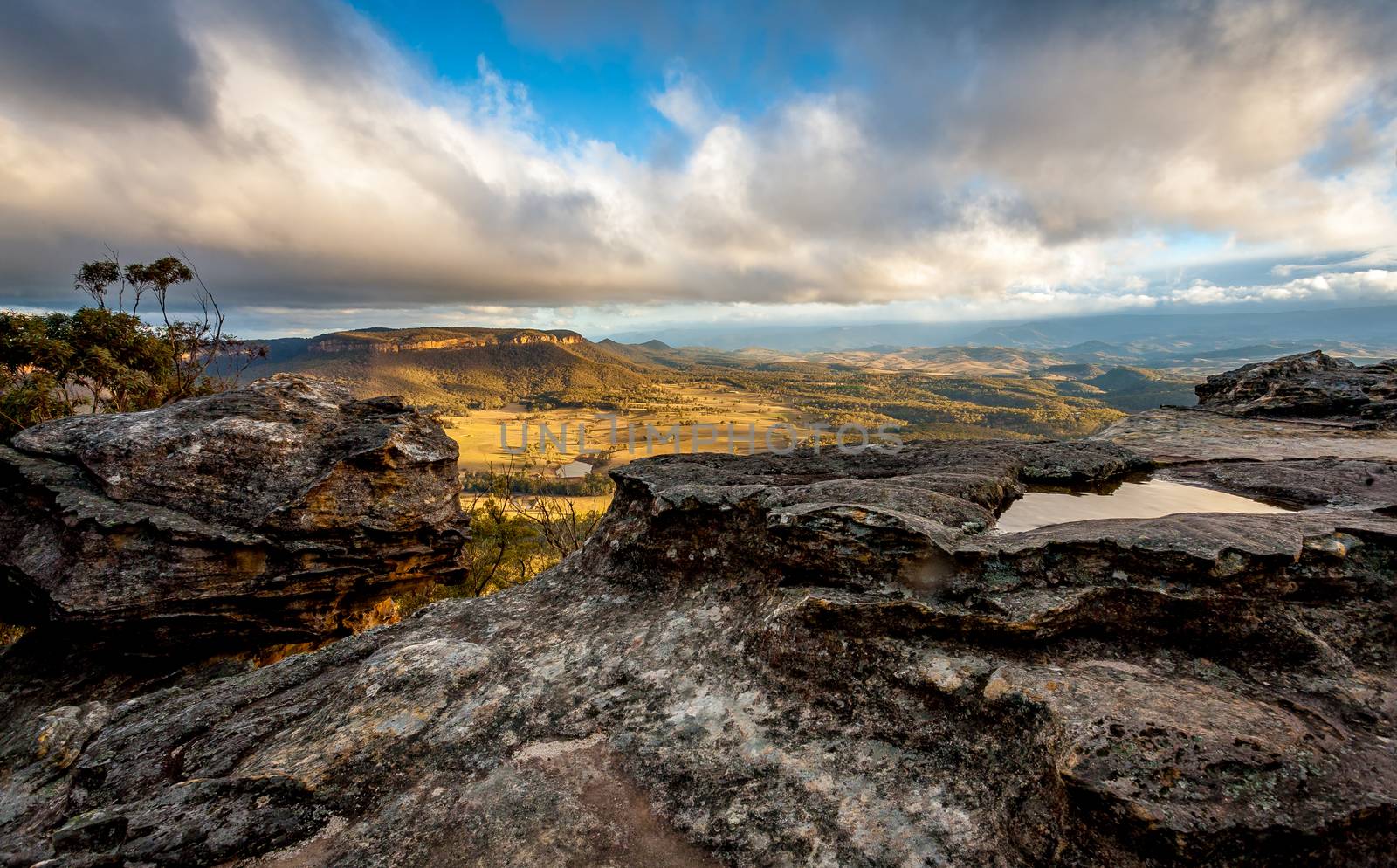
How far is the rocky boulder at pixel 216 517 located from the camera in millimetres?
12453

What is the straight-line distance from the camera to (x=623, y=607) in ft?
35.5

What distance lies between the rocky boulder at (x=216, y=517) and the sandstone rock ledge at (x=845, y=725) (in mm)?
3374

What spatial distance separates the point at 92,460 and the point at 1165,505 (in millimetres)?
25137

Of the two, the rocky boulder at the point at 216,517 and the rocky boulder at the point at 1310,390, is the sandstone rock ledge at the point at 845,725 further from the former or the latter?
the rocky boulder at the point at 1310,390

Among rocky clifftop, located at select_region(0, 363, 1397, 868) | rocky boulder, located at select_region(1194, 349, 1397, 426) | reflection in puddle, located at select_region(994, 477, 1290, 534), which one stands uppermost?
rocky boulder, located at select_region(1194, 349, 1397, 426)

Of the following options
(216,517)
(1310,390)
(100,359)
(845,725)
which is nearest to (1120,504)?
(845,725)

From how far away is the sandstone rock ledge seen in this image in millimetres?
5539

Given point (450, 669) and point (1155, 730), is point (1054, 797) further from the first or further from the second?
point (450, 669)

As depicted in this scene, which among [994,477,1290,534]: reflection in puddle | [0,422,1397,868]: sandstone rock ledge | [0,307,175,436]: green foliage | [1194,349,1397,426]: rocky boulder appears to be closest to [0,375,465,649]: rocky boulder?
[0,422,1397,868]: sandstone rock ledge

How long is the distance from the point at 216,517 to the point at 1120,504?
848 inches

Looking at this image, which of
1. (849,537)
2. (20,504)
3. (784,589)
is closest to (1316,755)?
(849,537)

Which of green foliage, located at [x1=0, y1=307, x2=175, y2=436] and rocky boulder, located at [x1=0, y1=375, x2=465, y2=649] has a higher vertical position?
green foliage, located at [x1=0, y1=307, x2=175, y2=436]

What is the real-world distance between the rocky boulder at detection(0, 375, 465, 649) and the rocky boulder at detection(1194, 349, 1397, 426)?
31.7 metres

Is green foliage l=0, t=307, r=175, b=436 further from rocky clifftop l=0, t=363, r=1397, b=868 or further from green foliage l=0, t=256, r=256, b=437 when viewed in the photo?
rocky clifftop l=0, t=363, r=1397, b=868
